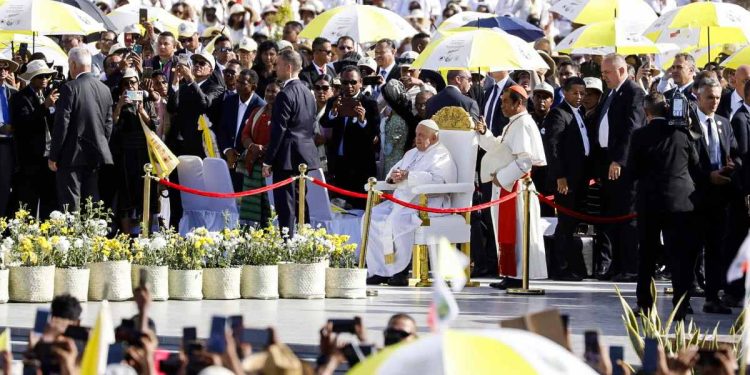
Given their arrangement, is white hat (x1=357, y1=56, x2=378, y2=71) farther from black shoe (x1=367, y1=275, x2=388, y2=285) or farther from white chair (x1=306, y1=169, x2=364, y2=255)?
black shoe (x1=367, y1=275, x2=388, y2=285)

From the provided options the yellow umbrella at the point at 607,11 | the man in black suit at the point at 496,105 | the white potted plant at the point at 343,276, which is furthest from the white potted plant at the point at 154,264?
the yellow umbrella at the point at 607,11

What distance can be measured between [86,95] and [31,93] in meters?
1.22

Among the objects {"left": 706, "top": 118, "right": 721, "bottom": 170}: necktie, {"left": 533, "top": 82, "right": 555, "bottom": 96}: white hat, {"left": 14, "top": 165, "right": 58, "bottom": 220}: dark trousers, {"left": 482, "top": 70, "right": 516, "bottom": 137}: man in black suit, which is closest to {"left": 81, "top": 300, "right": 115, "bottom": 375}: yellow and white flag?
{"left": 706, "top": 118, "right": 721, "bottom": 170}: necktie

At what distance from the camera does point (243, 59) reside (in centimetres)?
2236

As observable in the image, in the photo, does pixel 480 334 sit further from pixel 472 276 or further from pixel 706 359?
pixel 472 276

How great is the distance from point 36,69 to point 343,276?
5.05 meters

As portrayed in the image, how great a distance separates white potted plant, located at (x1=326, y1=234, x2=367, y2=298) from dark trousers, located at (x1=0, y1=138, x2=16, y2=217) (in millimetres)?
4375

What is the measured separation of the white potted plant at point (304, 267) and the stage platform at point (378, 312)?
187mm

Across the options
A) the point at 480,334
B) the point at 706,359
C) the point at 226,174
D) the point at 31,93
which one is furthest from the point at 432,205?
the point at 480,334

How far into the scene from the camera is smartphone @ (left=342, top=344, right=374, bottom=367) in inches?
322

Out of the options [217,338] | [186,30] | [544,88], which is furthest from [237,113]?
[217,338]

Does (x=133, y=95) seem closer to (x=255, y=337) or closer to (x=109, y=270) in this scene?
(x=109, y=270)

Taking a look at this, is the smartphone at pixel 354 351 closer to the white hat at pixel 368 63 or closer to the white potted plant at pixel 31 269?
the white potted plant at pixel 31 269

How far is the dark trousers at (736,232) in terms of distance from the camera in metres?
15.8
